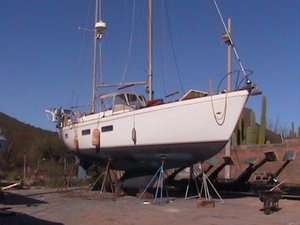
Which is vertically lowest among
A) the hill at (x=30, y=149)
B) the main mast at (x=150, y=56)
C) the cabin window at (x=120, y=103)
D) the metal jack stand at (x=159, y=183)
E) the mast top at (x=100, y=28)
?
the metal jack stand at (x=159, y=183)

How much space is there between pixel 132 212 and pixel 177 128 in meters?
4.69

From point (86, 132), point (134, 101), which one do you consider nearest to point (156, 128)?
point (134, 101)

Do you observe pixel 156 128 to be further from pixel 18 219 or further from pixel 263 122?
pixel 263 122

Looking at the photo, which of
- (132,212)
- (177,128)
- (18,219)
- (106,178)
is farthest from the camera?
(106,178)

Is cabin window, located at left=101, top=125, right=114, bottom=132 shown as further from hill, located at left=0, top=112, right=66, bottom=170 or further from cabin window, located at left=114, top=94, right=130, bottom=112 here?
hill, located at left=0, top=112, right=66, bottom=170

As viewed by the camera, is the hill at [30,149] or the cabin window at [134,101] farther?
the hill at [30,149]

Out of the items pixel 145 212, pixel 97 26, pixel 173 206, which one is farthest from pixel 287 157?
pixel 97 26

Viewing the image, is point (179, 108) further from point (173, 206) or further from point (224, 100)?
point (173, 206)

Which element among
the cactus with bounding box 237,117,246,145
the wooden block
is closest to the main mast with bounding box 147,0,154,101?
the cactus with bounding box 237,117,246,145

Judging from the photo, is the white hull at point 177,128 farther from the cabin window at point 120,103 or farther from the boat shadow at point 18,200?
the boat shadow at point 18,200

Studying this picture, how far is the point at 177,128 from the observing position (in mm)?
21016

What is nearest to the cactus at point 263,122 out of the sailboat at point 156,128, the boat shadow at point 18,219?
the sailboat at point 156,128

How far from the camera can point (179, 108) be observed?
20938 millimetres

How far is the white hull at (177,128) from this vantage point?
2020cm
